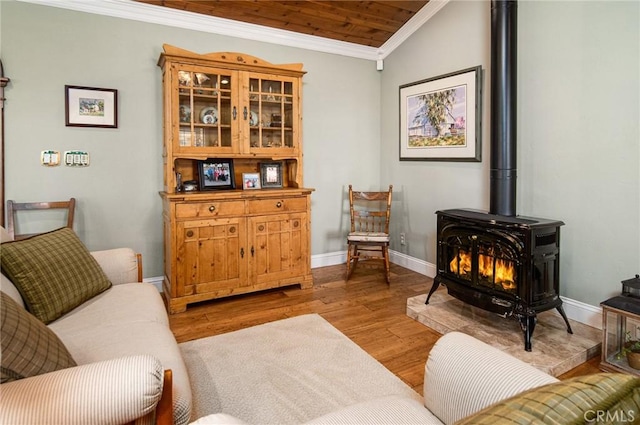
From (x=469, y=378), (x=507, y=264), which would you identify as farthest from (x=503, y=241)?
(x=469, y=378)

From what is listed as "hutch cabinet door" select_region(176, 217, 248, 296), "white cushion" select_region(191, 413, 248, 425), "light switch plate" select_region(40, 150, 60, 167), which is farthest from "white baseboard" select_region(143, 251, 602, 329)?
"white cushion" select_region(191, 413, 248, 425)

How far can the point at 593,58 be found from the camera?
8.59ft

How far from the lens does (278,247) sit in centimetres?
360

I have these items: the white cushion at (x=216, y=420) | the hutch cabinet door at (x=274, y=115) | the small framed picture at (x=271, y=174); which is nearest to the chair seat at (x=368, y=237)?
the small framed picture at (x=271, y=174)

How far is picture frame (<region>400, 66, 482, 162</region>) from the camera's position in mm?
3465

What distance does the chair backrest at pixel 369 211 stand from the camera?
4.18m

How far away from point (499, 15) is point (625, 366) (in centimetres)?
248

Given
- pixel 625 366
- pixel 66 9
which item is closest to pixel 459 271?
pixel 625 366

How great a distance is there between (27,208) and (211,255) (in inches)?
58.7

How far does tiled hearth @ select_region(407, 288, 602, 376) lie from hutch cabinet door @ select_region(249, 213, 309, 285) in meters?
1.15

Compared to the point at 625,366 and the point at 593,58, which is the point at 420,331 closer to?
the point at 625,366

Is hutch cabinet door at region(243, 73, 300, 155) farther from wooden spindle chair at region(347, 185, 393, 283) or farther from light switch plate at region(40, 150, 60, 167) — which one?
light switch plate at region(40, 150, 60, 167)

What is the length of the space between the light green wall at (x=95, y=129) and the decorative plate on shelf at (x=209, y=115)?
1.44 feet

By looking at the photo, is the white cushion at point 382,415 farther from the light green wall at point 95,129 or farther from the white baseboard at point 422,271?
the light green wall at point 95,129
